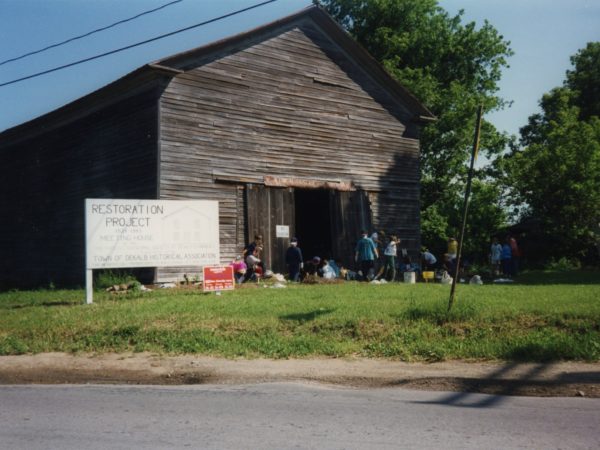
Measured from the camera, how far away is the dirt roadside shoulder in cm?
736

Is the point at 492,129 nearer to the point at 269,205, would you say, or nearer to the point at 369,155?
the point at 369,155

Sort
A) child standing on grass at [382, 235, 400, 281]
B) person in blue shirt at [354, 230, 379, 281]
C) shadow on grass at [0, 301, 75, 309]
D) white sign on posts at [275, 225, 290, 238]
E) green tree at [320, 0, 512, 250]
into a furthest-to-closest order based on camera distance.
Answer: green tree at [320, 0, 512, 250]
child standing on grass at [382, 235, 400, 281]
white sign on posts at [275, 225, 290, 238]
person in blue shirt at [354, 230, 379, 281]
shadow on grass at [0, 301, 75, 309]

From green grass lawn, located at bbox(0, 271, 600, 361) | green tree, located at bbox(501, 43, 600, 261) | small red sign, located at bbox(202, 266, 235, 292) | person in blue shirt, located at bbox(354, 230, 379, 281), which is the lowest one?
green grass lawn, located at bbox(0, 271, 600, 361)

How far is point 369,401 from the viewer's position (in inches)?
262

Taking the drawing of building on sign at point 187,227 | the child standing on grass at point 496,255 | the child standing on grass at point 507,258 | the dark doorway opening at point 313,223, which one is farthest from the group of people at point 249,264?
the child standing on grass at point 496,255

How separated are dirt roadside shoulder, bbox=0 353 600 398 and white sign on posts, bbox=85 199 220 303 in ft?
15.7

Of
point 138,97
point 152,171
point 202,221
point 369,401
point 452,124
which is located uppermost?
point 452,124

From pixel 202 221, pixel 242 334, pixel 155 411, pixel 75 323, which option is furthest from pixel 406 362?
pixel 202 221

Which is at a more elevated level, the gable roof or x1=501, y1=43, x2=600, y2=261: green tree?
the gable roof

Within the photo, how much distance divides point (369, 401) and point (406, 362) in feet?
6.87

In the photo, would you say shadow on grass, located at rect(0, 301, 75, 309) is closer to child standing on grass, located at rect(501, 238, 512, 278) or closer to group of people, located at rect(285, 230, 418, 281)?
group of people, located at rect(285, 230, 418, 281)

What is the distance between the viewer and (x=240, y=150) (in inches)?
762

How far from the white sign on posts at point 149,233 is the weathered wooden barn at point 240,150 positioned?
2.19m

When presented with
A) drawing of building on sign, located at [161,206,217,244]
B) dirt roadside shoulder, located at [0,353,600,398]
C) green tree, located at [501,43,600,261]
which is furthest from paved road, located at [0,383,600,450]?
green tree, located at [501,43,600,261]
